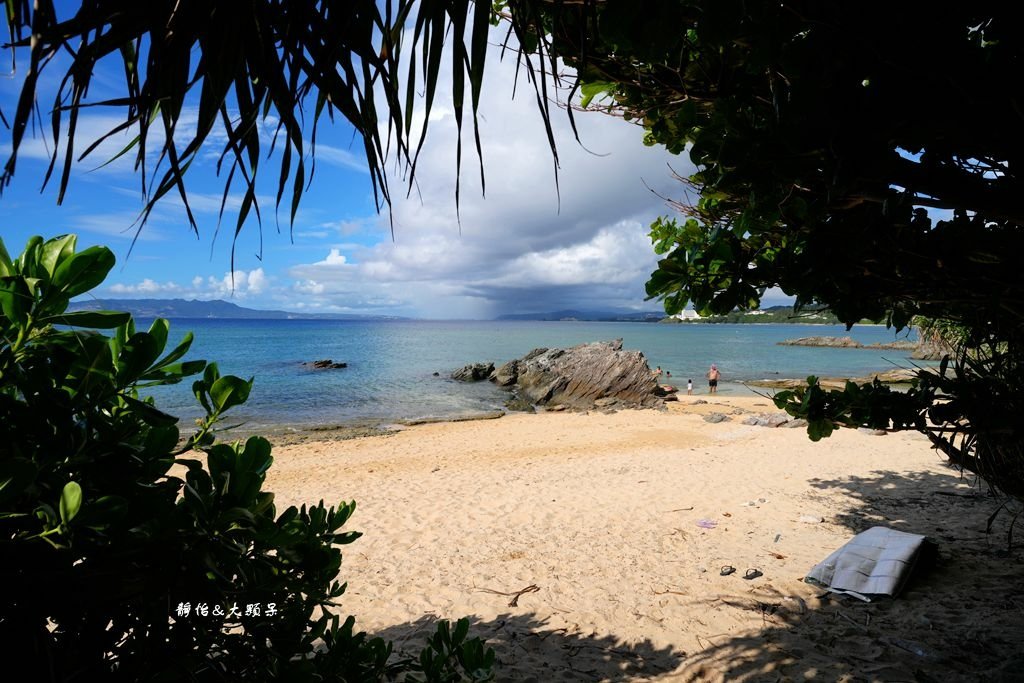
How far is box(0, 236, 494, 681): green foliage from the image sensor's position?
3.11 feet

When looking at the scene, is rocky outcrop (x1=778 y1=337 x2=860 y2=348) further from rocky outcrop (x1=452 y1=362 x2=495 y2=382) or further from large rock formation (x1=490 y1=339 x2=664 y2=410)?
large rock formation (x1=490 y1=339 x2=664 y2=410)

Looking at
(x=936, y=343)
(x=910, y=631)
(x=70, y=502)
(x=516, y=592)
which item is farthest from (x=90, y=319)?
(x=936, y=343)

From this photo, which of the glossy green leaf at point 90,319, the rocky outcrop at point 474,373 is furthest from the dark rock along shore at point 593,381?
the glossy green leaf at point 90,319

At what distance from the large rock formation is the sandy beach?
31.7 ft

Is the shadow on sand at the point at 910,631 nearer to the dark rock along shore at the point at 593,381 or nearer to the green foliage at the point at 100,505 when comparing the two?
the green foliage at the point at 100,505

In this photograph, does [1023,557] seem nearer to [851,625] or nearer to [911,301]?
[851,625]

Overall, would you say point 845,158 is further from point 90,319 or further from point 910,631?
point 910,631

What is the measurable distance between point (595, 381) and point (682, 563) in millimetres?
16111

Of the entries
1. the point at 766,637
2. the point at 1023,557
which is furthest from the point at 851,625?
the point at 1023,557

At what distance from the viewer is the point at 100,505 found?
0.93 metres

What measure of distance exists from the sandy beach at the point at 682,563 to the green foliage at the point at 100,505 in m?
2.60

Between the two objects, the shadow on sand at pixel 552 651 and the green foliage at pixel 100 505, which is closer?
the green foliage at pixel 100 505

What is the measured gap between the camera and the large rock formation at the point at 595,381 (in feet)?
65.4

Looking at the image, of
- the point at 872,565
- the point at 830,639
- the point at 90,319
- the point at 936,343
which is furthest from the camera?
the point at 936,343
